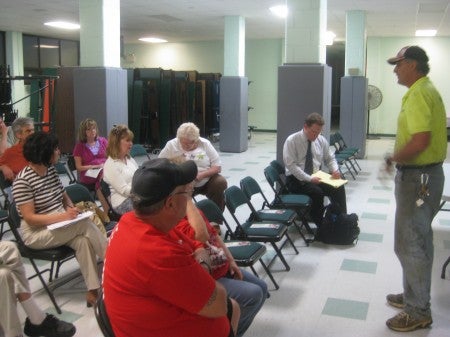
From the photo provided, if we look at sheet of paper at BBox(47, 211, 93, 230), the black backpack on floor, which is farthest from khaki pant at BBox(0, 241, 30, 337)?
the black backpack on floor

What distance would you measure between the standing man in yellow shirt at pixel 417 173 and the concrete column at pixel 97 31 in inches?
201

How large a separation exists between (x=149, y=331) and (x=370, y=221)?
15.1 ft

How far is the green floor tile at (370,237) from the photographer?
5.19 m

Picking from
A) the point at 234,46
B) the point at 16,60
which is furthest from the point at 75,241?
the point at 16,60

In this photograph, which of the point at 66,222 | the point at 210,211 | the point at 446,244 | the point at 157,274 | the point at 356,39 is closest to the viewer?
the point at 157,274

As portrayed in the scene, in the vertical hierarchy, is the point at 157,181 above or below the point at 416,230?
above

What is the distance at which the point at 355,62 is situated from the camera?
430 inches

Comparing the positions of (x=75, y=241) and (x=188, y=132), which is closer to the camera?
(x=75, y=241)

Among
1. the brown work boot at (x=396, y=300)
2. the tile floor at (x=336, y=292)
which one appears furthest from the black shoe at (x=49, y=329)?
the brown work boot at (x=396, y=300)

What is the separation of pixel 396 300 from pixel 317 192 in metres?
1.81

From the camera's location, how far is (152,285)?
5.43 feet

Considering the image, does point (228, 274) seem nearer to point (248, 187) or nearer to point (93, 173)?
point (248, 187)

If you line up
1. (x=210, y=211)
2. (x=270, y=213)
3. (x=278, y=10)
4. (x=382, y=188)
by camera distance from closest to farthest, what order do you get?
(x=210, y=211) < (x=270, y=213) < (x=382, y=188) < (x=278, y=10)

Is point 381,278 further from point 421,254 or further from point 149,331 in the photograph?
point 149,331
